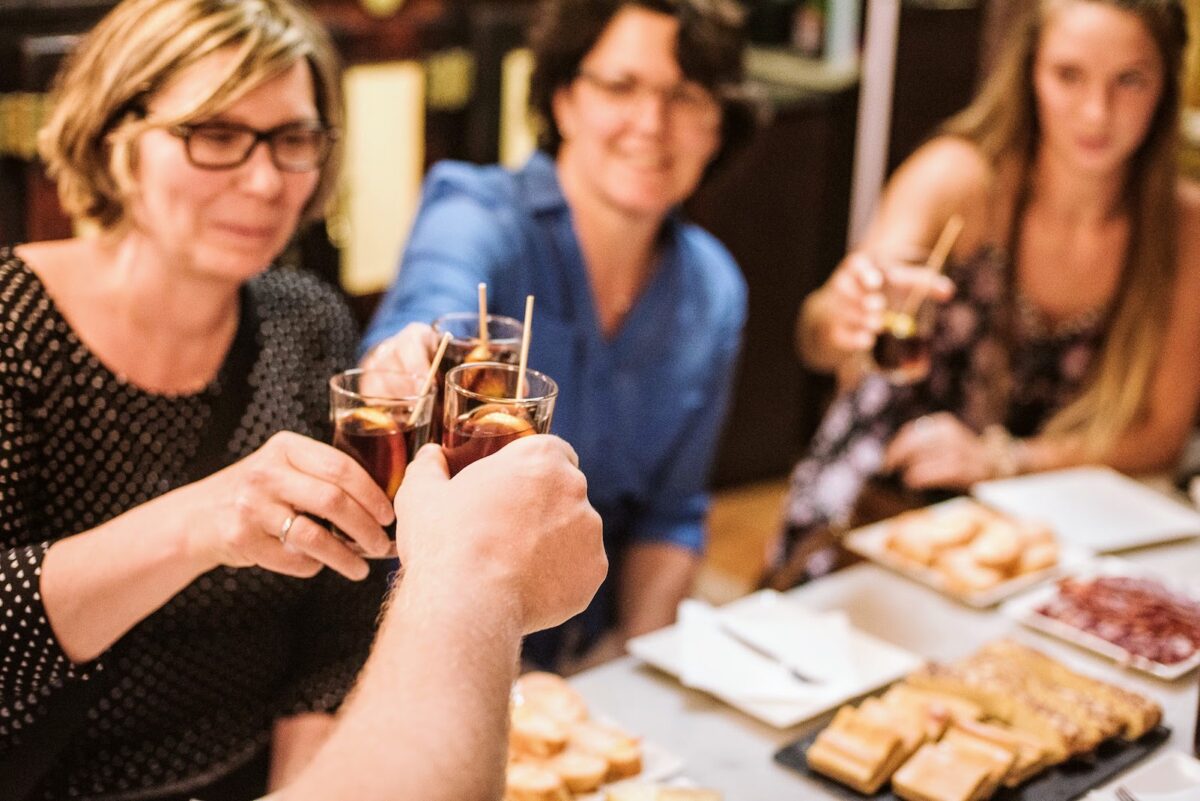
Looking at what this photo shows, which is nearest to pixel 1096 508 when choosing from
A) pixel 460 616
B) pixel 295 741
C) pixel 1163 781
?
pixel 1163 781

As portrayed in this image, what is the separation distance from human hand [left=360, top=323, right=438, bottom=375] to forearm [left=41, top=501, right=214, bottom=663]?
0.33m

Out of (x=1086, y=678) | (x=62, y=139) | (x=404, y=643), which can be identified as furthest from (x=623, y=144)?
(x=404, y=643)

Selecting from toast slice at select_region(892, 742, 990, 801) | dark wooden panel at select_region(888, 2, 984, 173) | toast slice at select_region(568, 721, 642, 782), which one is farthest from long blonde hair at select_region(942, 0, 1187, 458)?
dark wooden panel at select_region(888, 2, 984, 173)

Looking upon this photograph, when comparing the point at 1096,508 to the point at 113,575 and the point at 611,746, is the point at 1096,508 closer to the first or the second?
the point at 611,746

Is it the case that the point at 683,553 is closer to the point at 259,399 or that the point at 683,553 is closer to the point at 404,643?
the point at 259,399

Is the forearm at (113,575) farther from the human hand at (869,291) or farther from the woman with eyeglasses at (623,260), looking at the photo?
the human hand at (869,291)

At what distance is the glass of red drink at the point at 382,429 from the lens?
4.94ft

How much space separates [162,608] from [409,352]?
1.78ft

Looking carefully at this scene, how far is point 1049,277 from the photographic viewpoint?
3.13m

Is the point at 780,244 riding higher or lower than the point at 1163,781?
higher

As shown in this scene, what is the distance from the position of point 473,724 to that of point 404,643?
92 millimetres

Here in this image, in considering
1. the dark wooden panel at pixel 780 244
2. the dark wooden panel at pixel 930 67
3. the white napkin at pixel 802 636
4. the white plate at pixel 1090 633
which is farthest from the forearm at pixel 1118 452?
the dark wooden panel at pixel 930 67

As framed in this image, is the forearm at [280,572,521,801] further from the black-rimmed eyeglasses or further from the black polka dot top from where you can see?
the black-rimmed eyeglasses

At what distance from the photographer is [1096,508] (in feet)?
8.66
